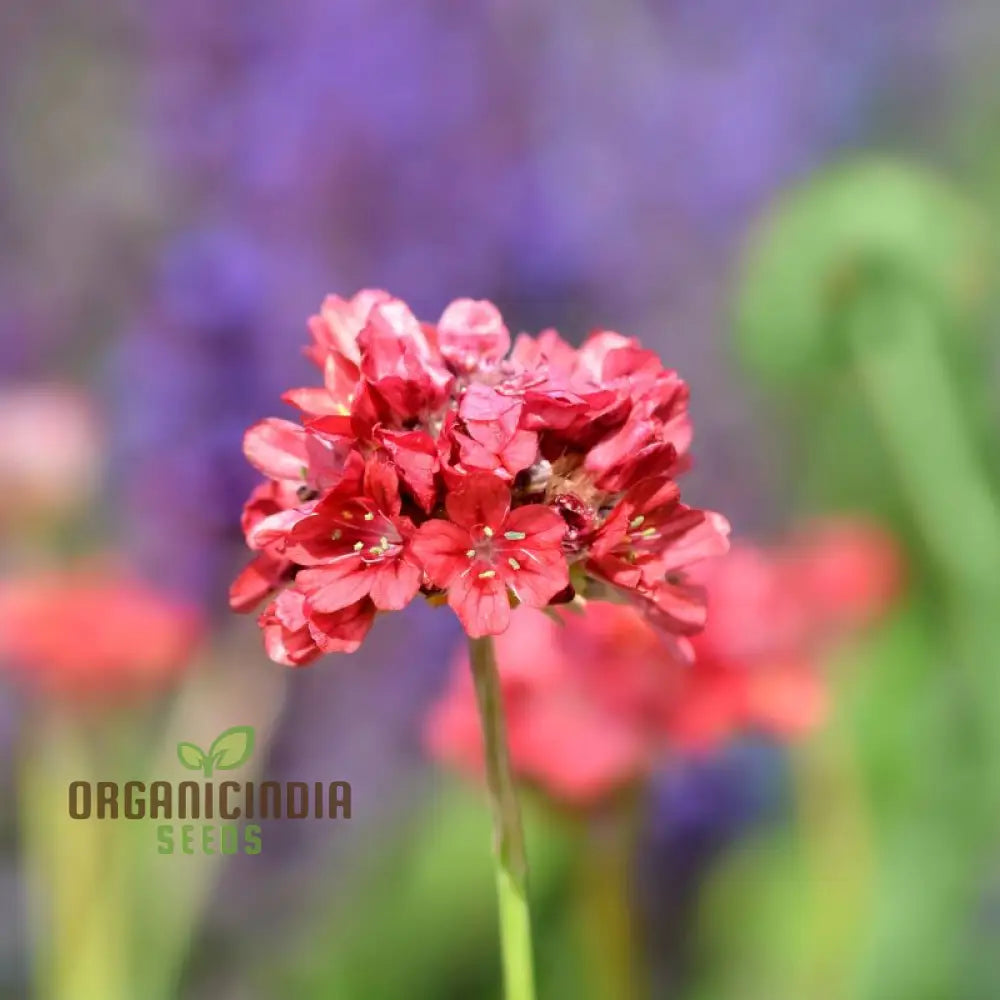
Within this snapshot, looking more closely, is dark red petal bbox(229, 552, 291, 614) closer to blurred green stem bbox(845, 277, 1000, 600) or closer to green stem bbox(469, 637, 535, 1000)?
green stem bbox(469, 637, 535, 1000)

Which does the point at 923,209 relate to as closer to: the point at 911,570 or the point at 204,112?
the point at 911,570

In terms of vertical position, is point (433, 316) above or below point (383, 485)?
above

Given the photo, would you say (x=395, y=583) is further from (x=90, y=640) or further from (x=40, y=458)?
(x=40, y=458)

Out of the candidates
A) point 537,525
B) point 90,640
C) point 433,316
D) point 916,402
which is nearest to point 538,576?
point 537,525

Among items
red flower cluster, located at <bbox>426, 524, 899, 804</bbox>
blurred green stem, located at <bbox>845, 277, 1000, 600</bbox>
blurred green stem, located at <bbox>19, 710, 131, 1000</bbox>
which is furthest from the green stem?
blurred green stem, located at <bbox>845, 277, 1000, 600</bbox>

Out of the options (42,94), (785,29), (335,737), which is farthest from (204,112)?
(785,29)

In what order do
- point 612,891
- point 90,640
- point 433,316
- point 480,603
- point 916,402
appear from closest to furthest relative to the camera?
point 480,603, point 612,891, point 90,640, point 916,402, point 433,316
